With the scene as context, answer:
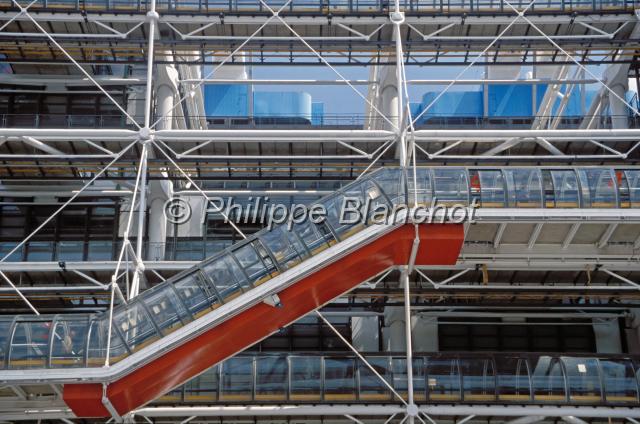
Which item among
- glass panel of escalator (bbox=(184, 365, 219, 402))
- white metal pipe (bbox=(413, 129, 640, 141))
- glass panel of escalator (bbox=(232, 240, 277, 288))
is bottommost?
glass panel of escalator (bbox=(184, 365, 219, 402))

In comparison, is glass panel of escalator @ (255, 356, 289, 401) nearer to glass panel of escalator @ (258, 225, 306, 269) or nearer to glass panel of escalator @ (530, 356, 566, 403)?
glass panel of escalator @ (258, 225, 306, 269)

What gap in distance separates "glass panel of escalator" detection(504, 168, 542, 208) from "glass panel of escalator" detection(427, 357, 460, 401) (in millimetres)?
3582

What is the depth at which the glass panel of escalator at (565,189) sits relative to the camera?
16.6 metres

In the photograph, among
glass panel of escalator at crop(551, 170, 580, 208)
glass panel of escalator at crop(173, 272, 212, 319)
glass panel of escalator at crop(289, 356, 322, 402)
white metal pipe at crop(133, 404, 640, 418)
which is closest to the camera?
glass panel of escalator at crop(173, 272, 212, 319)

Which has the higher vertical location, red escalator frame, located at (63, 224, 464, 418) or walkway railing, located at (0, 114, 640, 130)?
walkway railing, located at (0, 114, 640, 130)

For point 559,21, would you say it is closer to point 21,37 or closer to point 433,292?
point 433,292

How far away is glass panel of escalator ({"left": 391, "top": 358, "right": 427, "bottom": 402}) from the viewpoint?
18.2 m

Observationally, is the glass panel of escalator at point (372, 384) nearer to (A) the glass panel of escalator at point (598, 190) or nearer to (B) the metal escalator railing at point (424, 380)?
(B) the metal escalator railing at point (424, 380)

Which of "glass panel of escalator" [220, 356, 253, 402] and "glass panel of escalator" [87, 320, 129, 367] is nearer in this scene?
"glass panel of escalator" [87, 320, 129, 367]

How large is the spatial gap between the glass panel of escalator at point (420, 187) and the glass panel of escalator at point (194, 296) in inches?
142

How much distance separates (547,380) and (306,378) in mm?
4356

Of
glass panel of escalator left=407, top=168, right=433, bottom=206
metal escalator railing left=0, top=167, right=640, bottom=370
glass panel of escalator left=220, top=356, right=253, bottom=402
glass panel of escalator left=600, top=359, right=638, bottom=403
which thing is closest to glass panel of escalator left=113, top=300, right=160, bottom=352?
metal escalator railing left=0, top=167, right=640, bottom=370

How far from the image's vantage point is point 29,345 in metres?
15.5

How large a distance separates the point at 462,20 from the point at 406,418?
27.2ft
